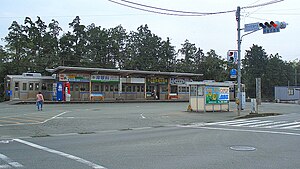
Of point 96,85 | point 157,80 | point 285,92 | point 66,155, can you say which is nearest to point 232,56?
point 66,155

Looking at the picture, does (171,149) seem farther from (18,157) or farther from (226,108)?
(226,108)

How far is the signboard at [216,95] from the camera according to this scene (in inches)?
999

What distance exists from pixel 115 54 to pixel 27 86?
33.9m

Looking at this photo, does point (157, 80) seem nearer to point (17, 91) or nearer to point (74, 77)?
point (74, 77)

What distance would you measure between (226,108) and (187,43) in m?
58.2

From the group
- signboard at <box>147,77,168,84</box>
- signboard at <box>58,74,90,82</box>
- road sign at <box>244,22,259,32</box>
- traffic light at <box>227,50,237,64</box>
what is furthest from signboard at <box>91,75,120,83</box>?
road sign at <box>244,22,259,32</box>

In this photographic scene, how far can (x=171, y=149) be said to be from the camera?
9258 millimetres

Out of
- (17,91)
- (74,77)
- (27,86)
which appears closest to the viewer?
(17,91)

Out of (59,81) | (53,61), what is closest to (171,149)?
(59,81)

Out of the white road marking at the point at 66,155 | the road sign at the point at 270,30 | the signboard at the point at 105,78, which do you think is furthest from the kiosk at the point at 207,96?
the signboard at the point at 105,78

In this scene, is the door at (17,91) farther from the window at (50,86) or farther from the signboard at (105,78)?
the signboard at (105,78)

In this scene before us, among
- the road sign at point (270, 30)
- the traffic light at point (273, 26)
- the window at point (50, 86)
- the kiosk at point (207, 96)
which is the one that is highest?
the traffic light at point (273, 26)

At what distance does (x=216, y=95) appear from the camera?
25828 mm

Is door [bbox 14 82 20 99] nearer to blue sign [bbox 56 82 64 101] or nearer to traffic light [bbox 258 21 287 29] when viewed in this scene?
blue sign [bbox 56 82 64 101]
